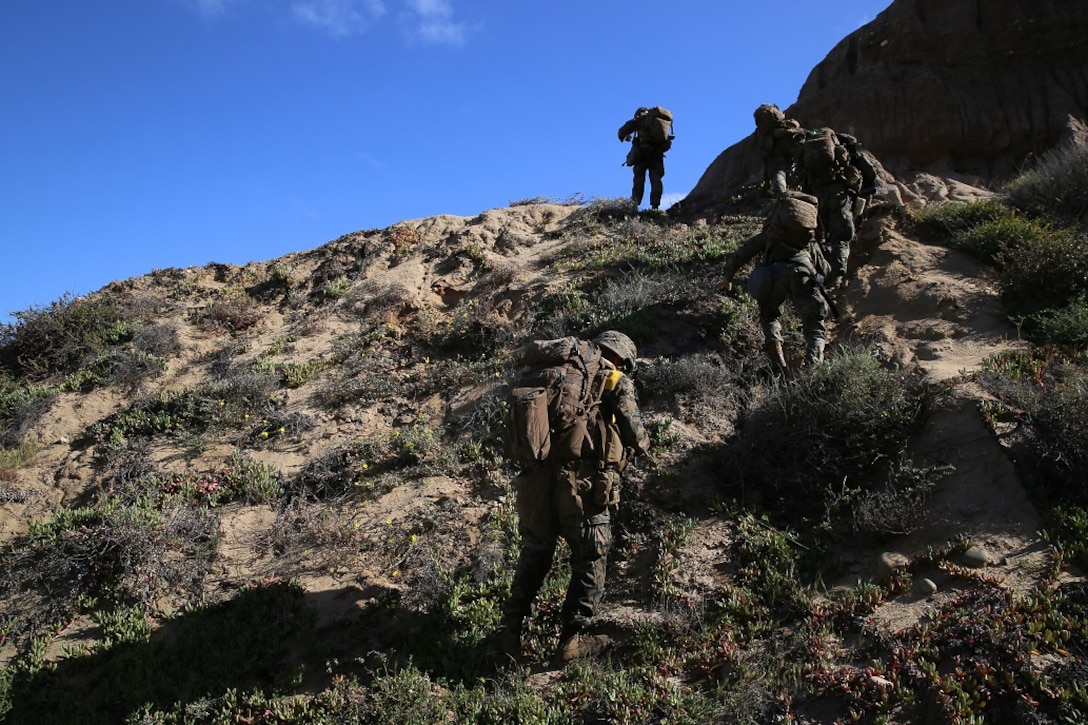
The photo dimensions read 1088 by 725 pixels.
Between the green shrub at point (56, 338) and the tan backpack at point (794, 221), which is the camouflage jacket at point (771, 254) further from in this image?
the green shrub at point (56, 338)

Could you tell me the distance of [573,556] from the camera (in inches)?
196

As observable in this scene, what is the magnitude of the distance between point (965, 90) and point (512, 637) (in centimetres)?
1319

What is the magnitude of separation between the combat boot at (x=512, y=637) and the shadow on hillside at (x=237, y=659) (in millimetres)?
112

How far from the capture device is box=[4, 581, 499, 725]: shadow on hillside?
4895 millimetres

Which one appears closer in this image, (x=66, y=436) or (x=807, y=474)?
(x=807, y=474)

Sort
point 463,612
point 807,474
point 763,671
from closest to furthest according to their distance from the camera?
point 763,671
point 463,612
point 807,474

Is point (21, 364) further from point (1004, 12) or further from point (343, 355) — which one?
point (1004, 12)

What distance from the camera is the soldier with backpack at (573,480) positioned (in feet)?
15.9

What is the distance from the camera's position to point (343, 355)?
31.3 feet

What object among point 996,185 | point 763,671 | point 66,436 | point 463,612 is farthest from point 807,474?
point 996,185

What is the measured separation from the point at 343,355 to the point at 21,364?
4.89 meters

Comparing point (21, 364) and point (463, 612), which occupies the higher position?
point (21, 364)

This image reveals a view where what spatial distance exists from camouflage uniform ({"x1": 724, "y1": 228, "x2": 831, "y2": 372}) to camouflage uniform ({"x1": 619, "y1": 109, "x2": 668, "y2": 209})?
19.5ft

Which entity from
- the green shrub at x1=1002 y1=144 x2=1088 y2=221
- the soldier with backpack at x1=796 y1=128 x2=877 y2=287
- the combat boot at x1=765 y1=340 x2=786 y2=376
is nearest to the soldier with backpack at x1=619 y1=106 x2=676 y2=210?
the soldier with backpack at x1=796 y1=128 x2=877 y2=287
